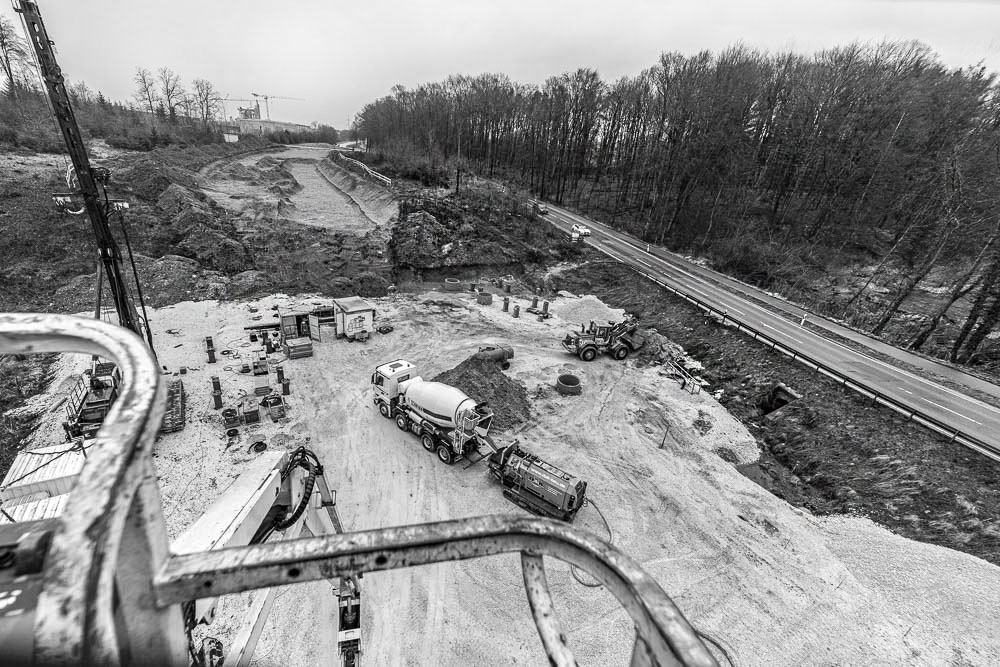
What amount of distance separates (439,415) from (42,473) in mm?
10486

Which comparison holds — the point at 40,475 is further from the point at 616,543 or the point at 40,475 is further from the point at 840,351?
the point at 840,351

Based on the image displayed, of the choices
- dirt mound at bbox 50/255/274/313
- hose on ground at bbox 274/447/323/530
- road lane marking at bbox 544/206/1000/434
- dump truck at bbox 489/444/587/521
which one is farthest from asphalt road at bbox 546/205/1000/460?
dirt mound at bbox 50/255/274/313

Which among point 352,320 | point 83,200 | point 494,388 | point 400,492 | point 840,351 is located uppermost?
point 83,200

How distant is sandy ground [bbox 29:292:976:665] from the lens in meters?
9.23

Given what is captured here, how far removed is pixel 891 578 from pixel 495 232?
3324 centimetres

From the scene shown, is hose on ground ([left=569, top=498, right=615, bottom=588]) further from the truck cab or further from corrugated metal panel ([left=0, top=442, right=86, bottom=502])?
corrugated metal panel ([left=0, top=442, right=86, bottom=502])

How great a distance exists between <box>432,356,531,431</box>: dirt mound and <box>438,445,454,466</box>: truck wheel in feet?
9.25

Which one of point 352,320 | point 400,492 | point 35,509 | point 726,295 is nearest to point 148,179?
point 352,320

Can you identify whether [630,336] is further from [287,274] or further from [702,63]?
[702,63]

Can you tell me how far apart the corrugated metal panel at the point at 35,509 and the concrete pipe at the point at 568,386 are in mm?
16466

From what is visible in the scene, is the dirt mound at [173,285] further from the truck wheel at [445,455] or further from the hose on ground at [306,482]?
the hose on ground at [306,482]

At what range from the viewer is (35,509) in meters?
9.18

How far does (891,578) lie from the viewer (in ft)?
36.1

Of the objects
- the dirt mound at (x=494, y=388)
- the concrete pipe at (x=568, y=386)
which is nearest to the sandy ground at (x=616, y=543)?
the concrete pipe at (x=568, y=386)
